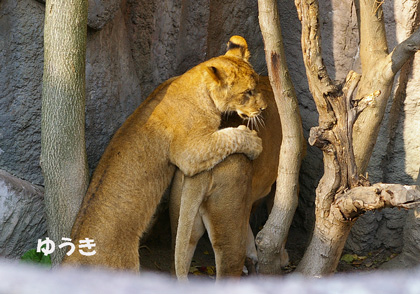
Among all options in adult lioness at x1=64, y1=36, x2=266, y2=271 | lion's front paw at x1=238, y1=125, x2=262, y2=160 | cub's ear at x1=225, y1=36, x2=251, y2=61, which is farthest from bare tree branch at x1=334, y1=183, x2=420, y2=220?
cub's ear at x1=225, y1=36, x2=251, y2=61

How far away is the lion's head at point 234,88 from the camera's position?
4691 millimetres

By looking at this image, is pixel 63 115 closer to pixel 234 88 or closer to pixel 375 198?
pixel 234 88

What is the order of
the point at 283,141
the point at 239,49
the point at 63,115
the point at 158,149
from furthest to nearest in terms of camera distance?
1. the point at 239,49
2. the point at 283,141
3. the point at 158,149
4. the point at 63,115

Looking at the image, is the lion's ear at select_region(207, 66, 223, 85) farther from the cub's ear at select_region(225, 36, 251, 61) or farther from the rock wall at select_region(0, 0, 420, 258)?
the rock wall at select_region(0, 0, 420, 258)

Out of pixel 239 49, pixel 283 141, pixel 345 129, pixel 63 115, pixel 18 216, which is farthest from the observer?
pixel 239 49

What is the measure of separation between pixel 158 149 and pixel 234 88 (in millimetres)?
814

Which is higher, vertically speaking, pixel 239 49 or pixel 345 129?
pixel 239 49

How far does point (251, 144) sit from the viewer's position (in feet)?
15.1

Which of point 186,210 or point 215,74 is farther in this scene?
point 215,74

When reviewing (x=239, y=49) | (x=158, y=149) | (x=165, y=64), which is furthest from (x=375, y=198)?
(x=165, y=64)

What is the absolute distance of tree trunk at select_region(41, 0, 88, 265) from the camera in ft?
13.8

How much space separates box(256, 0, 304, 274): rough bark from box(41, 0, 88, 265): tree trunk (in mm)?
1425

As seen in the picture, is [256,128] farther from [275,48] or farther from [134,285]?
[134,285]

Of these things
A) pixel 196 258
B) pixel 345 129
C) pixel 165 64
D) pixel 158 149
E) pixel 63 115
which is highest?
→ pixel 165 64
